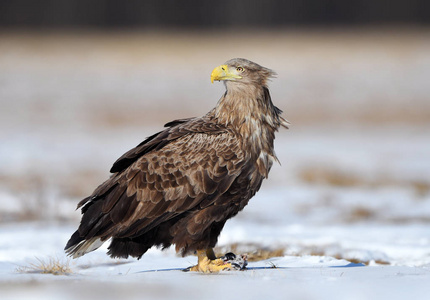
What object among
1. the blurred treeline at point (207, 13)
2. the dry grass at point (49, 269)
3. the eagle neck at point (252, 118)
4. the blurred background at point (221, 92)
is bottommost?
the dry grass at point (49, 269)

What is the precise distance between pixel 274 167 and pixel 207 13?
22.0 meters

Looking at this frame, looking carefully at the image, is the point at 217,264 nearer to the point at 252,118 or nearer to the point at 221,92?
the point at 252,118

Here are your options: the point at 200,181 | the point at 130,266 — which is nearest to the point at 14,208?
the point at 130,266

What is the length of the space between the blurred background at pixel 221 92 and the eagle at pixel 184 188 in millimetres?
3879

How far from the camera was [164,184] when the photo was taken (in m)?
7.34

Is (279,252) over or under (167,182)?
under

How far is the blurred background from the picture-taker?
1325 centimetres

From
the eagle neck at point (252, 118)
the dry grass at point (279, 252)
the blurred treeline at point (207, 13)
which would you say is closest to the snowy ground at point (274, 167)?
the dry grass at point (279, 252)

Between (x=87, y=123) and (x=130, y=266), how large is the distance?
13799mm

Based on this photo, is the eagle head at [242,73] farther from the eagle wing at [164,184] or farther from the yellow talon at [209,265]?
the yellow talon at [209,265]

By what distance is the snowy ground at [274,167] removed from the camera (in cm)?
676

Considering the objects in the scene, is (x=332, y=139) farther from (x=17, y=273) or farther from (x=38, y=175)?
(x=17, y=273)

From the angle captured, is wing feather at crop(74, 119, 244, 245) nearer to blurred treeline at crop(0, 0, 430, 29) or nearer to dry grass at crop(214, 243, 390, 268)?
dry grass at crop(214, 243, 390, 268)

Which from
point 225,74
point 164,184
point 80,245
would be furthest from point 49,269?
point 225,74
